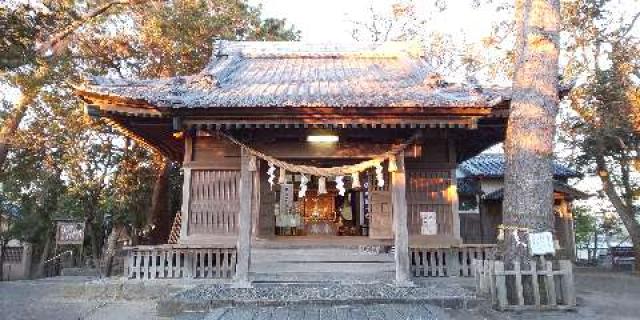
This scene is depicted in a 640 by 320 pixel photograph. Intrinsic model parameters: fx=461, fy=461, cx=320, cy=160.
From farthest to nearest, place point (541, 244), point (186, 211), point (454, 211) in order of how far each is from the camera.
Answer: point (454, 211), point (186, 211), point (541, 244)

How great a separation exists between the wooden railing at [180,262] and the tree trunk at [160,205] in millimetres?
9065

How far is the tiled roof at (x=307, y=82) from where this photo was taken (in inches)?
368

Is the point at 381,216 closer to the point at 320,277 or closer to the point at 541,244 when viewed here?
the point at 320,277

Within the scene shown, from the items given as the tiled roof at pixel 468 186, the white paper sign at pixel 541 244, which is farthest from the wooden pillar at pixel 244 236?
the tiled roof at pixel 468 186

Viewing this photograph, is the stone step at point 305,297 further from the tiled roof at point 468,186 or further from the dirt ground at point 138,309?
the tiled roof at point 468,186

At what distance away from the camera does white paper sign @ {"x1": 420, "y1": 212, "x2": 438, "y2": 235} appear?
11055mm

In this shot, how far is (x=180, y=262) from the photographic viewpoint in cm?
1072

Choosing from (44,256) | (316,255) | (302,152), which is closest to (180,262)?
(316,255)

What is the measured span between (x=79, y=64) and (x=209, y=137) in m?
10.6

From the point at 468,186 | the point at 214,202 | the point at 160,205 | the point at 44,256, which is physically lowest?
the point at 44,256

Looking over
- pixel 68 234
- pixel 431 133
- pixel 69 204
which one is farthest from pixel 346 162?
pixel 69 204

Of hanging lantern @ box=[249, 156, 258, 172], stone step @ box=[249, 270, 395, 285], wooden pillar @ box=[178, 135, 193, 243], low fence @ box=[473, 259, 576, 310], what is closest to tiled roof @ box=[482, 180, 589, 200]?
stone step @ box=[249, 270, 395, 285]

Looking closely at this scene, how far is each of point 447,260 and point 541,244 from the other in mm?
3003

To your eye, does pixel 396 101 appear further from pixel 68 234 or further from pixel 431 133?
pixel 68 234
